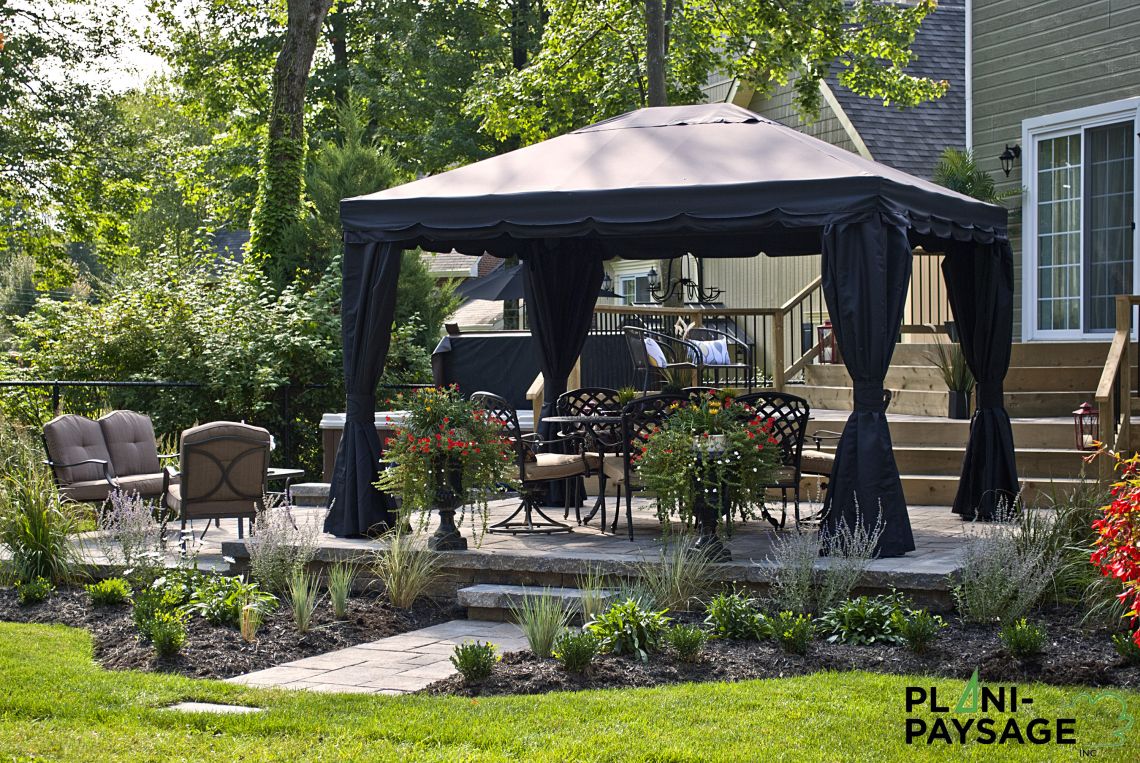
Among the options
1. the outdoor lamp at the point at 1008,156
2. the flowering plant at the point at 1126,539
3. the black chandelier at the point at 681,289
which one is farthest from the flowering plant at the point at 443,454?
the black chandelier at the point at 681,289

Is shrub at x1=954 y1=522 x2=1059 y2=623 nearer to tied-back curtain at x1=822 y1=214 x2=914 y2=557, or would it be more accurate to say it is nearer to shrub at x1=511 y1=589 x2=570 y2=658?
tied-back curtain at x1=822 y1=214 x2=914 y2=557

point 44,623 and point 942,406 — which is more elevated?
point 942,406

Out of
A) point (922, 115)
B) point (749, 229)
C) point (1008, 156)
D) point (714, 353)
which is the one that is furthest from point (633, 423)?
point (922, 115)

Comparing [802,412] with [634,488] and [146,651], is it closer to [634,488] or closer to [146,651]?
[634,488]

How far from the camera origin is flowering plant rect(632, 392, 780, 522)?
758 centimetres

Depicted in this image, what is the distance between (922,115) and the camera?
67.4 feet

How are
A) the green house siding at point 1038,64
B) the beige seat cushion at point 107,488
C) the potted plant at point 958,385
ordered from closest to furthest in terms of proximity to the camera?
the beige seat cushion at point 107,488 < the potted plant at point 958,385 < the green house siding at point 1038,64

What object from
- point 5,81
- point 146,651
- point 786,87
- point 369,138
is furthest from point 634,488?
point 369,138

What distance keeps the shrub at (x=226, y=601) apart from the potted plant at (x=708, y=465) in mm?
2385

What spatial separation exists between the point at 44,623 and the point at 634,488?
3.88 metres

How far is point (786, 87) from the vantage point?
2200 centimetres

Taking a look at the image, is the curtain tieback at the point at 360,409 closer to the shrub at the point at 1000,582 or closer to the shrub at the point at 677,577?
the shrub at the point at 677,577

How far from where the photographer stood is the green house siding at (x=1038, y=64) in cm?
1231

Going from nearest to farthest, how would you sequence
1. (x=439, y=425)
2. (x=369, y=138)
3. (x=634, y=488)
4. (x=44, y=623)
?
(x=44, y=623) → (x=439, y=425) → (x=634, y=488) → (x=369, y=138)
